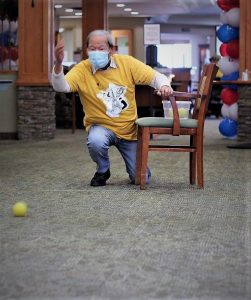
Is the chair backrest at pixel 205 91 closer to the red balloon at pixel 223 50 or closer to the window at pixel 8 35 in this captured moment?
the red balloon at pixel 223 50

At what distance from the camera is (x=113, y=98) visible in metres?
4.93

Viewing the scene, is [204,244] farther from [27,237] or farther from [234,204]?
[234,204]

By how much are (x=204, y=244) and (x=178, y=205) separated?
1044 mm

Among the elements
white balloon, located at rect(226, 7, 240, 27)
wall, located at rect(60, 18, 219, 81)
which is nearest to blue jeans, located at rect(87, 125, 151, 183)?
white balloon, located at rect(226, 7, 240, 27)

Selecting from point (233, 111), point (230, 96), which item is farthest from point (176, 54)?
point (233, 111)

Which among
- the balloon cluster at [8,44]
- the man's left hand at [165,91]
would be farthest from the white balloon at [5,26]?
the man's left hand at [165,91]

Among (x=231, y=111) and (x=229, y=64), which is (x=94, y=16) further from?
(x=231, y=111)

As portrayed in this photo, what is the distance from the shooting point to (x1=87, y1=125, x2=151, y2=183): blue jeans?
4910 millimetres

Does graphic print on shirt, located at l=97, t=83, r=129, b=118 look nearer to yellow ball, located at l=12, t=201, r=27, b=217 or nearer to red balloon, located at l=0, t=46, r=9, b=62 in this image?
yellow ball, located at l=12, t=201, r=27, b=217

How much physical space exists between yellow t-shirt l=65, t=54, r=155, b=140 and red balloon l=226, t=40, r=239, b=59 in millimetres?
4236

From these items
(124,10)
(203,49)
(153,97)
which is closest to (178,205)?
(153,97)

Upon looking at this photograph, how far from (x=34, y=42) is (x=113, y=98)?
4.83 m

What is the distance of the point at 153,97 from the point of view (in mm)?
9984

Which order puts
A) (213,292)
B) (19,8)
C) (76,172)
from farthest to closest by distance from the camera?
1. (19,8)
2. (76,172)
3. (213,292)
